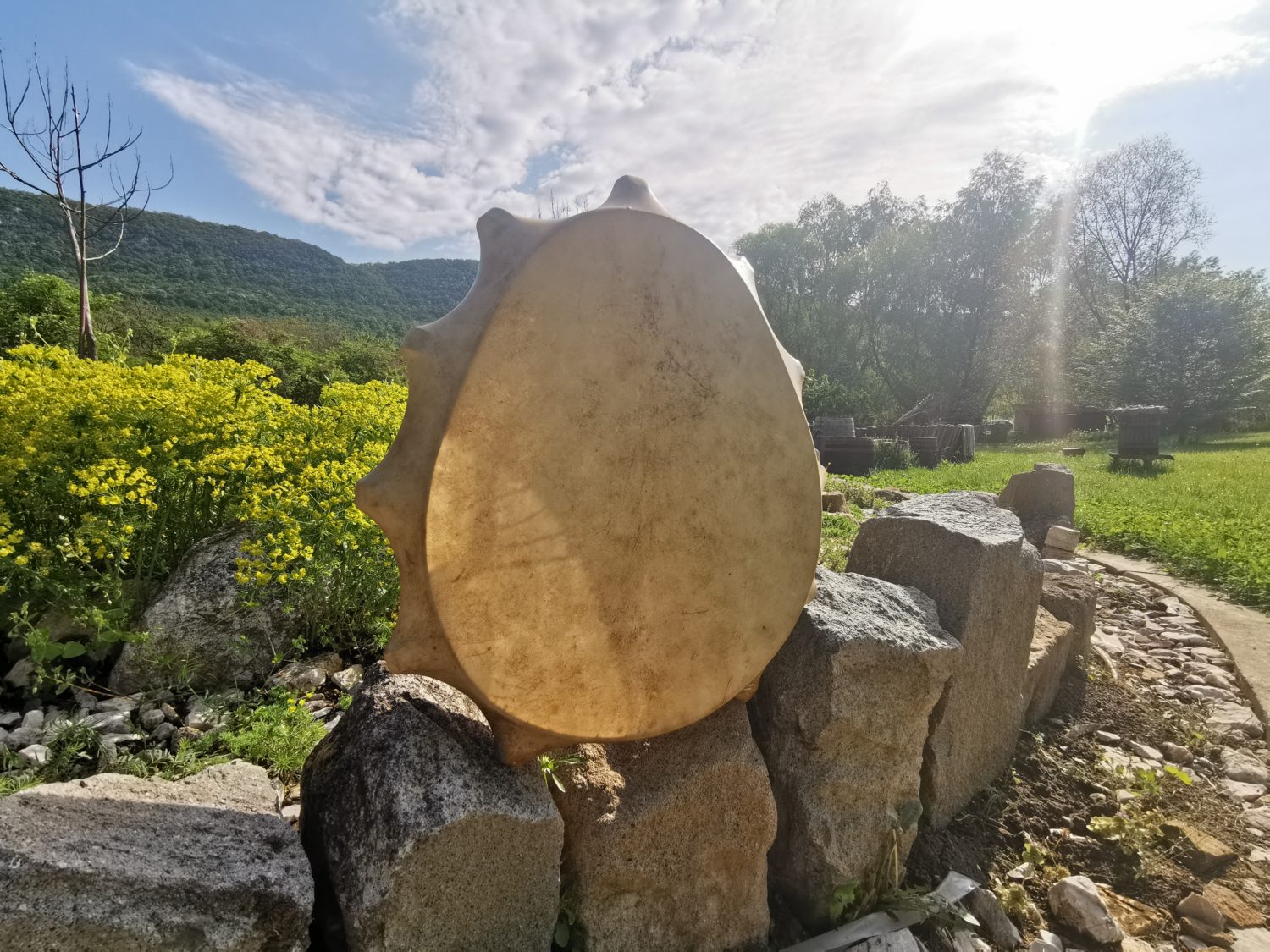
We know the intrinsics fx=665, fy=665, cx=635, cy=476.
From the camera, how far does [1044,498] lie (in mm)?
6266

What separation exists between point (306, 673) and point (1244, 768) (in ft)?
12.8

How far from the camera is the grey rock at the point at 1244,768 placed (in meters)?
2.70

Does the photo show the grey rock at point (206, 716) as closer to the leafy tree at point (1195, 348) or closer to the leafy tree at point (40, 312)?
the leafy tree at point (40, 312)

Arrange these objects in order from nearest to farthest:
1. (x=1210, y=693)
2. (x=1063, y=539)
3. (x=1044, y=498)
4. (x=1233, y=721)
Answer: (x=1233, y=721) → (x=1210, y=693) → (x=1063, y=539) → (x=1044, y=498)

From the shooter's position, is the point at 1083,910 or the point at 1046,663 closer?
the point at 1083,910

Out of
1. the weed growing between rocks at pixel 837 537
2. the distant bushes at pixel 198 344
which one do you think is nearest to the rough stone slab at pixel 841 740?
the weed growing between rocks at pixel 837 537

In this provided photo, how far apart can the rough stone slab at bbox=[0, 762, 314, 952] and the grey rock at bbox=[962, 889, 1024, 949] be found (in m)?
1.81

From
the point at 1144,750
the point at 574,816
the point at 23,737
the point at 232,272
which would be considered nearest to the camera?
the point at 574,816

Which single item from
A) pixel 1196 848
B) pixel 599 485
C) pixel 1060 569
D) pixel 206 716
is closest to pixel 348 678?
pixel 206 716

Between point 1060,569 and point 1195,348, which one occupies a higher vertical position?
point 1195,348

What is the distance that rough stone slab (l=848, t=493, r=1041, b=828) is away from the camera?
2.26 m

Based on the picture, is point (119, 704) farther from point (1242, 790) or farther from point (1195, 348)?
point (1195, 348)

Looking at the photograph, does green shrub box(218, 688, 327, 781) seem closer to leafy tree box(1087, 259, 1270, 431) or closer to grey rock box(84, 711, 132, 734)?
grey rock box(84, 711, 132, 734)

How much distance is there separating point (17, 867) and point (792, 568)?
61.6 inches
